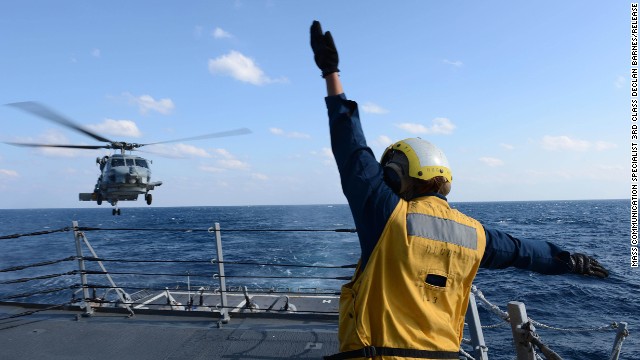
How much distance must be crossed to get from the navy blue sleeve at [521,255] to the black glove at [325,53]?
1.12 metres

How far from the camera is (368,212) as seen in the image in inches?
65.0

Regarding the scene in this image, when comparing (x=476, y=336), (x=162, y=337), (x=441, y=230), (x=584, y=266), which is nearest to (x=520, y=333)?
(x=476, y=336)

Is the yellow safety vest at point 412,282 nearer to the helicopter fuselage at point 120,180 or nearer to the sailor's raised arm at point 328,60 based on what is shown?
the sailor's raised arm at point 328,60

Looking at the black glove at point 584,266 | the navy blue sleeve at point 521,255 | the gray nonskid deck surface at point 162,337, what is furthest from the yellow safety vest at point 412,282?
the gray nonskid deck surface at point 162,337

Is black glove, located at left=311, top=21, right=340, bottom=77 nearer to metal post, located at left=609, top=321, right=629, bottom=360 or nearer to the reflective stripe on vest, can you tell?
the reflective stripe on vest

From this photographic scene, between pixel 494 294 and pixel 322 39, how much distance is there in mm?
27803

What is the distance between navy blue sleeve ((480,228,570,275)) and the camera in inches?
79.0

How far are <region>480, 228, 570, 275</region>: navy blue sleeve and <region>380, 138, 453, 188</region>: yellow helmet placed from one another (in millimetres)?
410

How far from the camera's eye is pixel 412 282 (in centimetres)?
165

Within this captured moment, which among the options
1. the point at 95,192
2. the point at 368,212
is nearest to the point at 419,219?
the point at 368,212

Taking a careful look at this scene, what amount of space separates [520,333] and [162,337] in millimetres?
4056

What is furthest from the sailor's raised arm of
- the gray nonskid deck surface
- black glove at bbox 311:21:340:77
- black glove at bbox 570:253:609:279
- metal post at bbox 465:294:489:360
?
the gray nonskid deck surface

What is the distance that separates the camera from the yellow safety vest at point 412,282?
1.63 meters

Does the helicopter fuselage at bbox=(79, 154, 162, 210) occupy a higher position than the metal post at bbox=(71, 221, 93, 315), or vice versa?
the helicopter fuselage at bbox=(79, 154, 162, 210)
